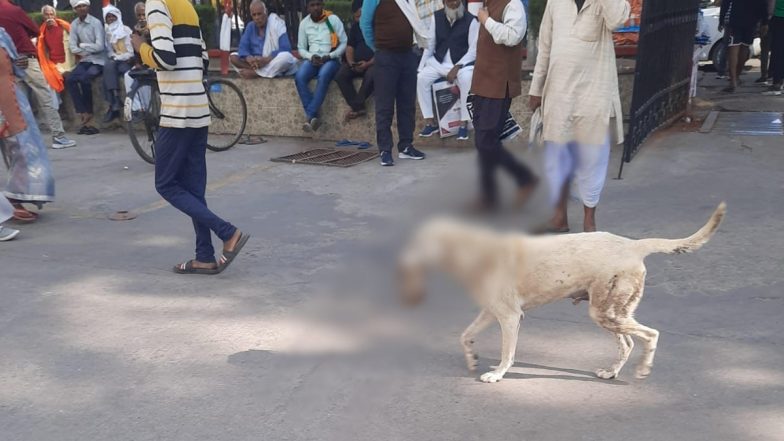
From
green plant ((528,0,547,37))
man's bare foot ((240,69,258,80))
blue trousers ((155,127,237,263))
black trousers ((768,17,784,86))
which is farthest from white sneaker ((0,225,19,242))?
black trousers ((768,17,784,86))

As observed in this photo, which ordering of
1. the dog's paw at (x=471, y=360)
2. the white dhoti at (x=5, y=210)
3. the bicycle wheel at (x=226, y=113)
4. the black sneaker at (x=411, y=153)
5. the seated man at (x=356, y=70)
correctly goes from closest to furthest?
the dog's paw at (x=471, y=360), the white dhoti at (x=5, y=210), the black sneaker at (x=411, y=153), the seated man at (x=356, y=70), the bicycle wheel at (x=226, y=113)

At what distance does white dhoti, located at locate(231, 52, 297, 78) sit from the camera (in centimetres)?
915

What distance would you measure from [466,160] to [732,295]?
253cm

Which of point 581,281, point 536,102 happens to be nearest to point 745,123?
point 536,102

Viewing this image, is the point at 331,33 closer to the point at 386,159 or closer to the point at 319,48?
the point at 319,48

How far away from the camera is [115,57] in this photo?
10055 millimetres

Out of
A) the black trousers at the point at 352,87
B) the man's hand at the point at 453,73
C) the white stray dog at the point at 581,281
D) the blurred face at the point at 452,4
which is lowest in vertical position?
the white stray dog at the point at 581,281

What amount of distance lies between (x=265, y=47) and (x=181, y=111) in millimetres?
4799

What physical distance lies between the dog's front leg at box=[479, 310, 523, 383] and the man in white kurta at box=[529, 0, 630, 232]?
4.87ft

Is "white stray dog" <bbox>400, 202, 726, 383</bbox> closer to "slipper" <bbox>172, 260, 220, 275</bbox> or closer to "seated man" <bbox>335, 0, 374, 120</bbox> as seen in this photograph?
"slipper" <bbox>172, 260, 220, 275</bbox>

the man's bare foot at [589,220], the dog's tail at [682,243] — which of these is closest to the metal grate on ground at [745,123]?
the man's bare foot at [589,220]

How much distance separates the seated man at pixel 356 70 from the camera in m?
8.50

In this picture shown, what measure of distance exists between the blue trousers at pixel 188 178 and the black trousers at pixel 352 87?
3.78 metres

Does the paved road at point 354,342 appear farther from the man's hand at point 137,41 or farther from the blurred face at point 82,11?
the blurred face at point 82,11
